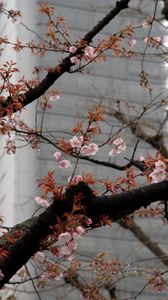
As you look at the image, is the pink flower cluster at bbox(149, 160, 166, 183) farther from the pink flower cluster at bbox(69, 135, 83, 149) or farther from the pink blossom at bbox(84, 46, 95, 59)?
the pink blossom at bbox(84, 46, 95, 59)

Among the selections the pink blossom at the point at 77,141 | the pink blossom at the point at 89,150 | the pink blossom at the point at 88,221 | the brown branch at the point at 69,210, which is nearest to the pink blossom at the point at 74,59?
the pink blossom at the point at 89,150

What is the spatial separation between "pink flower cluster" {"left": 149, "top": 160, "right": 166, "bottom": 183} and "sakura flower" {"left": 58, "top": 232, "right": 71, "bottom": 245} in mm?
670

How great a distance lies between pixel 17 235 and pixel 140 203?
72 cm

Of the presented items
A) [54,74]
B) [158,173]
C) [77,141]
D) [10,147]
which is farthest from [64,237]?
[10,147]

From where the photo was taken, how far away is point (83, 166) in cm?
3375

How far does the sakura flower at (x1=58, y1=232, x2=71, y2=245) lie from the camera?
130 inches

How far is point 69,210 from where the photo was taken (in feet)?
10.8

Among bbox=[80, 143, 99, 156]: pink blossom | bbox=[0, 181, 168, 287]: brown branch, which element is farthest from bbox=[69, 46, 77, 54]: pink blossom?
bbox=[0, 181, 168, 287]: brown branch

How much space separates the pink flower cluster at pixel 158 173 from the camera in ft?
11.7

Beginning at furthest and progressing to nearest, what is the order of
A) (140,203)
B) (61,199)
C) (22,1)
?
(22,1) → (140,203) → (61,199)

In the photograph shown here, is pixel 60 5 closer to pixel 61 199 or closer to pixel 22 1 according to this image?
pixel 22 1

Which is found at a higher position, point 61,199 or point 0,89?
point 0,89

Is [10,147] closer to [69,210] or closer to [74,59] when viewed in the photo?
[74,59]

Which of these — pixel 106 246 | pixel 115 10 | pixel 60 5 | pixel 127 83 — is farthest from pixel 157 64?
pixel 115 10
